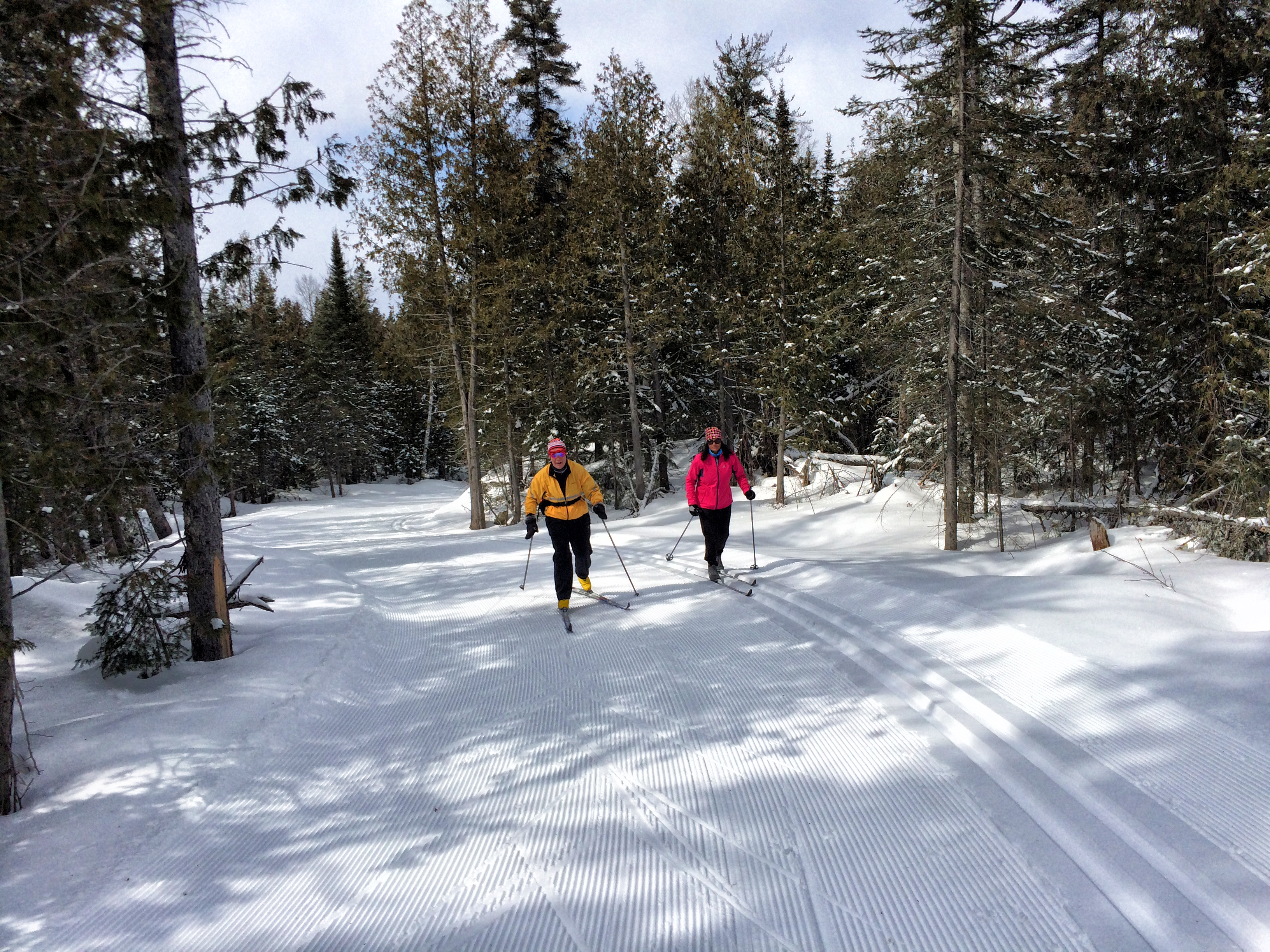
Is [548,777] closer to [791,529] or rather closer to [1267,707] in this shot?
[1267,707]

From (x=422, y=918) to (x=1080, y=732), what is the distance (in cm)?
357

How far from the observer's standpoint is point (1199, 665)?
4.54 metres

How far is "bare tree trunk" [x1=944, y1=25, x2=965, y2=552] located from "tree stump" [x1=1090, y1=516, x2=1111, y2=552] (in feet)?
9.62

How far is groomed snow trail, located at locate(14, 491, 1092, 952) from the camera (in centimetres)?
275

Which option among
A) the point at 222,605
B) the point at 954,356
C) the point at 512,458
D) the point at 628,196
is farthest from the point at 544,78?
the point at 222,605

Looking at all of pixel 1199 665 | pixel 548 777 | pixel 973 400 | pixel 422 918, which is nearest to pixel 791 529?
pixel 973 400

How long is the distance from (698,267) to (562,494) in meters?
14.8

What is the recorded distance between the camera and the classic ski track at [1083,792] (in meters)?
2.48

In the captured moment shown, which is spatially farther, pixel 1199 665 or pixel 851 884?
pixel 1199 665

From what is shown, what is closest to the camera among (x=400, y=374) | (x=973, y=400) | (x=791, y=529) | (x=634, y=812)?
(x=634, y=812)

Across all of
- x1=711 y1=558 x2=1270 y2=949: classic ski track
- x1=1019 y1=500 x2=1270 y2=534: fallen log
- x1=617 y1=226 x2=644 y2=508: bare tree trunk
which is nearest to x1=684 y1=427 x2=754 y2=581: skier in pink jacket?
x1=711 y1=558 x2=1270 y2=949: classic ski track

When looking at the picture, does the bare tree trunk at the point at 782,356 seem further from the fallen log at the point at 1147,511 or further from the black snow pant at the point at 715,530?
the black snow pant at the point at 715,530

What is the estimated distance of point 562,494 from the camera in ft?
26.1

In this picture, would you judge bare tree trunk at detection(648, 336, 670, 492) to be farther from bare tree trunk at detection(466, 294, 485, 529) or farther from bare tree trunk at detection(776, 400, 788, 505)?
bare tree trunk at detection(466, 294, 485, 529)
